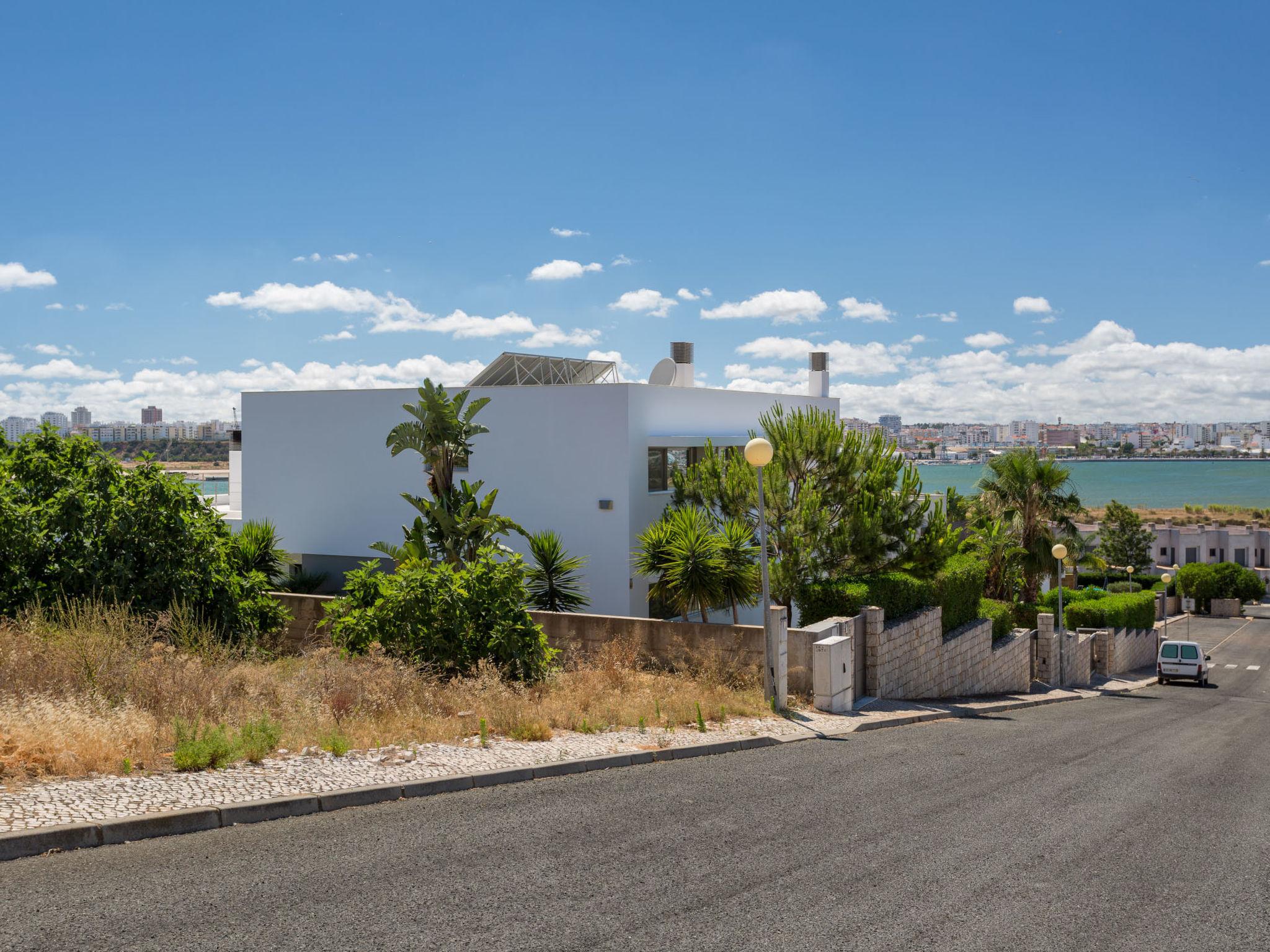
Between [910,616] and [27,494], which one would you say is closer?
[27,494]

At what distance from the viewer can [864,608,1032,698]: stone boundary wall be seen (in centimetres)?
1611

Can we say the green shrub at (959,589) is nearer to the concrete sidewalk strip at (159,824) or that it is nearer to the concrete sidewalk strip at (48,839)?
the concrete sidewalk strip at (159,824)

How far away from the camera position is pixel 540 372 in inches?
1014

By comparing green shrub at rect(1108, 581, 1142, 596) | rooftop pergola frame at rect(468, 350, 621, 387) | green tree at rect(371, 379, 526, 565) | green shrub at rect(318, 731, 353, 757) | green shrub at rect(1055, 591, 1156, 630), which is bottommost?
green shrub at rect(1108, 581, 1142, 596)

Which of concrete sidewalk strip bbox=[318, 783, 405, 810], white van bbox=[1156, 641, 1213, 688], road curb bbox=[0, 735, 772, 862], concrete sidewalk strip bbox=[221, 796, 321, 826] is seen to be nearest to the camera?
road curb bbox=[0, 735, 772, 862]

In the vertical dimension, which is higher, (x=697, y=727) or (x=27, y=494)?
(x=27, y=494)

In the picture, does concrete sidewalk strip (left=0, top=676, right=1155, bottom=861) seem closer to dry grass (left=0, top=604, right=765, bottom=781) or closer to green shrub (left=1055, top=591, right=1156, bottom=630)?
dry grass (left=0, top=604, right=765, bottom=781)

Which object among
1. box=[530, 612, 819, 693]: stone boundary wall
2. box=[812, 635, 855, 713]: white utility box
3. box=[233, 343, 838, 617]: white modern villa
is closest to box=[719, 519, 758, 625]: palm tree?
box=[530, 612, 819, 693]: stone boundary wall

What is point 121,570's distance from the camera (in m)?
13.9

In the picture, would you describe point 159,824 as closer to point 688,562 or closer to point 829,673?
point 829,673

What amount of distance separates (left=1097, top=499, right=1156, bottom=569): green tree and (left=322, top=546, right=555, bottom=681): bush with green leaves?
71476mm

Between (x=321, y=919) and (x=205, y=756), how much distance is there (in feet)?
10.3

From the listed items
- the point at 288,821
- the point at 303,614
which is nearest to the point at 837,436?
the point at 303,614

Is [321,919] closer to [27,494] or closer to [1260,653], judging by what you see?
[27,494]
